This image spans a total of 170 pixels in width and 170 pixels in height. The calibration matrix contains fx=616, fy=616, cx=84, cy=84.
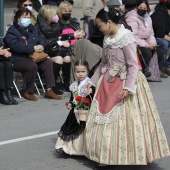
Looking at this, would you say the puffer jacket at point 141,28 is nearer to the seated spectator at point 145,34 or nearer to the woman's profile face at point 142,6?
the seated spectator at point 145,34

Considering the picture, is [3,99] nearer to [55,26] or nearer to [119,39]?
[55,26]

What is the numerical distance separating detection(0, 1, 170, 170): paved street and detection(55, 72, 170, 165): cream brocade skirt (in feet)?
1.15

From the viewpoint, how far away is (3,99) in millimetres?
9992

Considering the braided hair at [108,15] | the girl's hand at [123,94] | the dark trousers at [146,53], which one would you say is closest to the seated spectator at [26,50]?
the dark trousers at [146,53]

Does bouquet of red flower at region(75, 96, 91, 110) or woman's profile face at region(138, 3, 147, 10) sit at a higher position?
woman's profile face at region(138, 3, 147, 10)

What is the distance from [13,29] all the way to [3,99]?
1239 mm

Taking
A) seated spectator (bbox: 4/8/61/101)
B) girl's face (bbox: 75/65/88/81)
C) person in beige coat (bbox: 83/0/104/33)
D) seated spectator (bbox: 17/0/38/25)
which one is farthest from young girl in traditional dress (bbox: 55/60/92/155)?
person in beige coat (bbox: 83/0/104/33)

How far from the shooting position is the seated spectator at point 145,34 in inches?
474

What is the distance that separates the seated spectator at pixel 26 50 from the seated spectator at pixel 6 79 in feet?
1.12

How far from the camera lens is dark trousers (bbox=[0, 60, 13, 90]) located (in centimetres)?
992

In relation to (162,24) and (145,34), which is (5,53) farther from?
(162,24)

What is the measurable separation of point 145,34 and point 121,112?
6.04 m

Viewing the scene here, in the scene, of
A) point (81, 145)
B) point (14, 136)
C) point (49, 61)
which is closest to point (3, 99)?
point (49, 61)

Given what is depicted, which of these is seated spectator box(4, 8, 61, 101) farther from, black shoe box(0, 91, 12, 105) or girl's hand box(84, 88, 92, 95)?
girl's hand box(84, 88, 92, 95)
